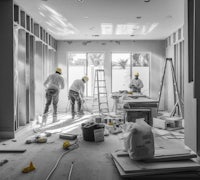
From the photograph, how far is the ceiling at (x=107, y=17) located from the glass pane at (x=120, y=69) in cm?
120

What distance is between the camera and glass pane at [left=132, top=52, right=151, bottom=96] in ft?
34.9

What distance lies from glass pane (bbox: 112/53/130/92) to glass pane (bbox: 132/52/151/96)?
1.00ft

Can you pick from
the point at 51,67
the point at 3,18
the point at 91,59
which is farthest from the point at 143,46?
the point at 3,18

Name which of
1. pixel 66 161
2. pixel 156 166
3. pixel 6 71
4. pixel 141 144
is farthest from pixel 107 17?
pixel 156 166

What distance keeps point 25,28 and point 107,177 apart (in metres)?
4.85

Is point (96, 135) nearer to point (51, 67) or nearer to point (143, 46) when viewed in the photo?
point (51, 67)

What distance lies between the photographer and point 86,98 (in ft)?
35.0

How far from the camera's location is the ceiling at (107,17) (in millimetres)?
5631

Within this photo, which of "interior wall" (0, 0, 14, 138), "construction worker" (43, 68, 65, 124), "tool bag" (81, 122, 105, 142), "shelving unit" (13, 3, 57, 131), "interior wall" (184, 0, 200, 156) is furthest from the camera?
"construction worker" (43, 68, 65, 124)

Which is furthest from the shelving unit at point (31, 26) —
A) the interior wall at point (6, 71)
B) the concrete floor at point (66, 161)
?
the concrete floor at point (66, 161)

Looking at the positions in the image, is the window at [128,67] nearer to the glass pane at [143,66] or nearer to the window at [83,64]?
the glass pane at [143,66]

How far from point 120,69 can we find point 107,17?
4.08 metres

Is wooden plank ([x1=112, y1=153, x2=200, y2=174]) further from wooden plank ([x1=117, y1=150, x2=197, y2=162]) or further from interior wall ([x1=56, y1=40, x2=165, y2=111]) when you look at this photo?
interior wall ([x1=56, y1=40, x2=165, y2=111])

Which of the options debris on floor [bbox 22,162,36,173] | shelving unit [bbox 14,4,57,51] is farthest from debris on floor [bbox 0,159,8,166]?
shelving unit [bbox 14,4,57,51]
